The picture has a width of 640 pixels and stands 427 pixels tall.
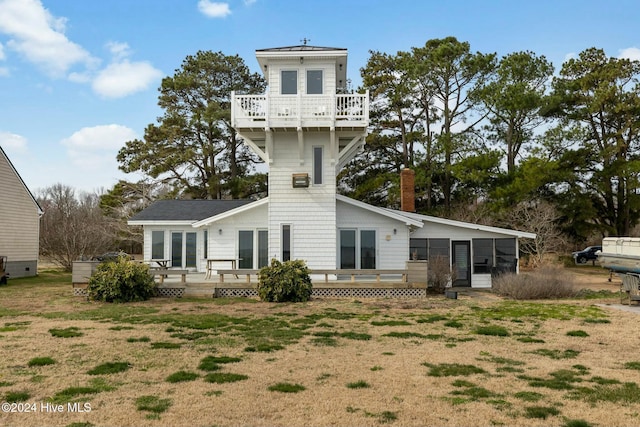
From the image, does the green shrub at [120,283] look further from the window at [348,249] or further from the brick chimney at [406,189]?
the brick chimney at [406,189]

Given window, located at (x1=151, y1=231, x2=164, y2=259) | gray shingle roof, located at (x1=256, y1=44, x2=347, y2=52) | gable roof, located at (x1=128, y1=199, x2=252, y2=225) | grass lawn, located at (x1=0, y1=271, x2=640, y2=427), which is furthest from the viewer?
window, located at (x1=151, y1=231, x2=164, y2=259)

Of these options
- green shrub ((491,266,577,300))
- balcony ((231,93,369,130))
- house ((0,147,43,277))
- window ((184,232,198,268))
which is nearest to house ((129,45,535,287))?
balcony ((231,93,369,130))

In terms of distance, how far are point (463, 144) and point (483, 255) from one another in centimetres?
1519

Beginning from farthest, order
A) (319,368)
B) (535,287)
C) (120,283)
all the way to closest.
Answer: (535,287) → (120,283) → (319,368)

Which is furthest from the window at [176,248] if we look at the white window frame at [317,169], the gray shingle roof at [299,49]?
the gray shingle roof at [299,49]

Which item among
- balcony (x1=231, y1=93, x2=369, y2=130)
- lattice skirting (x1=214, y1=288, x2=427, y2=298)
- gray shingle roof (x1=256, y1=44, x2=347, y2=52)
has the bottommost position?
lattice skirting (x1=214, y1=288, x2=427, y2=298)

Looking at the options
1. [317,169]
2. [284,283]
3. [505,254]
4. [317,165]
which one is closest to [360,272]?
[284,283]

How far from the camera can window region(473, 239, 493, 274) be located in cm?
2066

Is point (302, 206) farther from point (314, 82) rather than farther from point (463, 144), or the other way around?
point (463, 144)

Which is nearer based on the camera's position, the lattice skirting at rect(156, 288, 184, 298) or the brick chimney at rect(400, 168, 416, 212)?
the lattice skirting at rect(156, 288, 184, 298)

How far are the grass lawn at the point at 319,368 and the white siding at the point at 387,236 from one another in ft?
20.4

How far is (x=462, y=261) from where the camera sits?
68.3ft

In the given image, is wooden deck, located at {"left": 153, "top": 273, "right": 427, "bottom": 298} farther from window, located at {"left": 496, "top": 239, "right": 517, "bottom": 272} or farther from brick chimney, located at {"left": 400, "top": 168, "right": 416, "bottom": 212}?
brick chimney, located at {"left": 400, "top": 168, "right": 416, "bottom": 212}

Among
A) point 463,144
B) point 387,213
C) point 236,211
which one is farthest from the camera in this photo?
point 463,144
